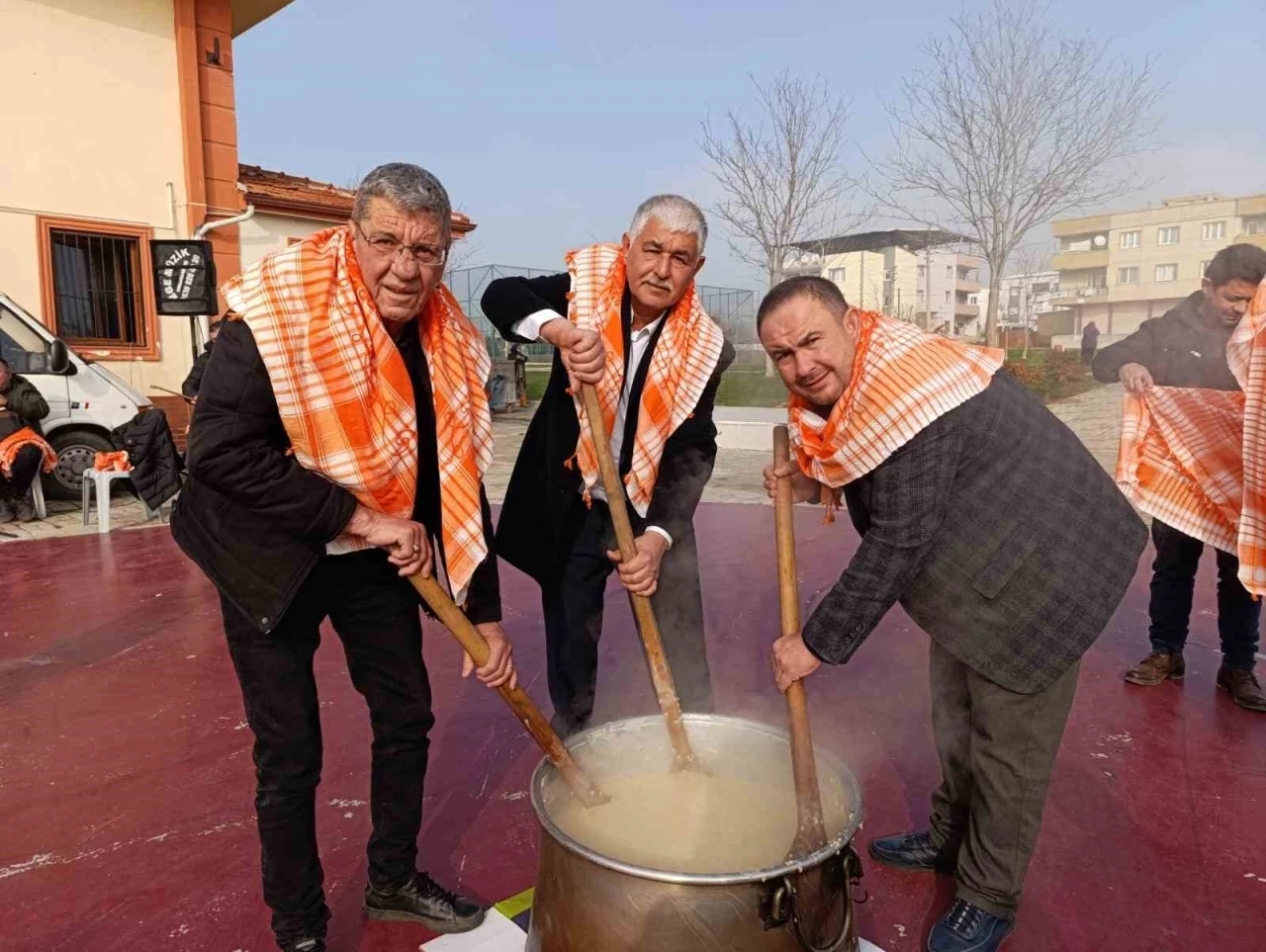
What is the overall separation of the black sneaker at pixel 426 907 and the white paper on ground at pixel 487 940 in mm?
19

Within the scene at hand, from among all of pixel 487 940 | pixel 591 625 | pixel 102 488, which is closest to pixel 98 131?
pixel 102 488

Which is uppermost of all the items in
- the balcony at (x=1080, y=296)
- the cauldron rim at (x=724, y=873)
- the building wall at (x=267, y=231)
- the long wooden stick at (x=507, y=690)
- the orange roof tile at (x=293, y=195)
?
the balcony at (x=1080, y=296)

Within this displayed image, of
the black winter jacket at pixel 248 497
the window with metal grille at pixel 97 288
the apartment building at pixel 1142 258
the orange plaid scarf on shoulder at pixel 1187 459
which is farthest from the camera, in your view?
the apartment building at pixel 1142 258

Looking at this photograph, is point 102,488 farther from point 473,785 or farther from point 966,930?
point 966,930

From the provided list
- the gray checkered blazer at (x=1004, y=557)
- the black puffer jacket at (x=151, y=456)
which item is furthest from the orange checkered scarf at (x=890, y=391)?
the black puffer jacket at (x=151, y=456)

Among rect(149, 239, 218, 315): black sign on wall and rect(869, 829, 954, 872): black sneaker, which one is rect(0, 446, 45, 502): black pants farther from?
rect(869, 829, 954, 872): black sneaker

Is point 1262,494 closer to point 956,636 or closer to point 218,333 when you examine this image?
point 956,636

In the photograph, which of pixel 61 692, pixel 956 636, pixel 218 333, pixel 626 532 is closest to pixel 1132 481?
pixel 956 636

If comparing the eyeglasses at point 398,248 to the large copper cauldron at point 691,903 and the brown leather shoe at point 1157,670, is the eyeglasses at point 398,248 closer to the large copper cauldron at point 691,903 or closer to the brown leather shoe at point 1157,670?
the large copper cauldron at point 691,903

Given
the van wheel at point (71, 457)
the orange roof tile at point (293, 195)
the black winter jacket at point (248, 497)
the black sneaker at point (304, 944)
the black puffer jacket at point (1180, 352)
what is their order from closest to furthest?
the black winter jacket at point (248, 497) → the black sneaker at point (304, 944) → the black puffer jacket at point (1180, 352) → the van wheel at point (71, 457) → the orange roof tile at point (293, 195)

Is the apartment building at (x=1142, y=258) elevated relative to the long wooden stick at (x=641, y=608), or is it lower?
elevated

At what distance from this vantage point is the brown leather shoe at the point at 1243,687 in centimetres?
358

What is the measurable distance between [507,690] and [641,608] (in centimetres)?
44

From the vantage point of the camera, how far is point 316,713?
78.2 inches
